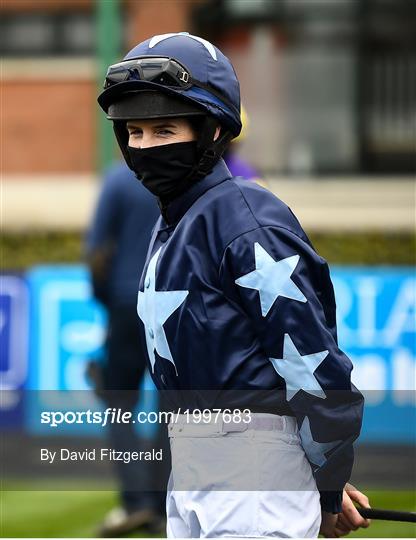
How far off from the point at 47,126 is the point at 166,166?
10.1m

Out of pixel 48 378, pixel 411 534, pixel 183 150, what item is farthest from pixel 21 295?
pixel 183 150

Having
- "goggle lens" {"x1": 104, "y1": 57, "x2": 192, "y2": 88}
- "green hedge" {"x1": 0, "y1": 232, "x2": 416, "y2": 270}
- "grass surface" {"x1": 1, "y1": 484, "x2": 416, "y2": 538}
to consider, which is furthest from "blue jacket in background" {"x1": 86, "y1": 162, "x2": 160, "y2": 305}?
"green hedge" {"x1": 0, "y1": 232, "x2": 416, "y2": 270}

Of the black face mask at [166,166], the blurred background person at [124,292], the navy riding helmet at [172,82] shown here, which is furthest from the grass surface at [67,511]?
the navy riding helmet at [172,82]

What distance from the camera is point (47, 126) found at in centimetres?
1257

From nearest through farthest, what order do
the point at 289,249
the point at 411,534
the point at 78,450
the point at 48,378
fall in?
the point at 289,249 < the point at 78,450 < the point at 411,534 < the point at 48,378

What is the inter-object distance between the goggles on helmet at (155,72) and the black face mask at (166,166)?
0.45 ft

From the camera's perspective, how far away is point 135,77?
2.55m

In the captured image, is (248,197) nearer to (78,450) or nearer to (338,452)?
(338,452)

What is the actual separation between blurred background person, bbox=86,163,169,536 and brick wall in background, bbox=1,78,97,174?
6.75 m

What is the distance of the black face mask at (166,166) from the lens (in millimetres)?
2607

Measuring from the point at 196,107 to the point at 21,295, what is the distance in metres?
4.86

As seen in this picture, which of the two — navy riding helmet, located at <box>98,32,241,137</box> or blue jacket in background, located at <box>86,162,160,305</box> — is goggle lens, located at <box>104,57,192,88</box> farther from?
blue jacket in background, located at <box>86,162,160,305</box>


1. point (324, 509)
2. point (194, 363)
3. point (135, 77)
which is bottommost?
point (324, 509)

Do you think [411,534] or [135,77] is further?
[411,534]
